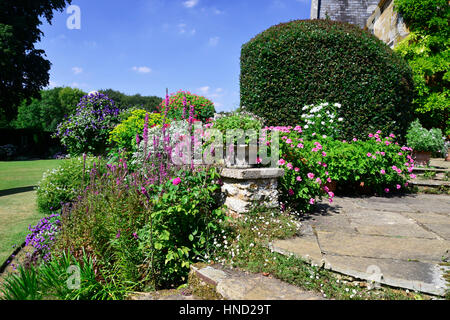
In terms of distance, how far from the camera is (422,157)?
6.54 m

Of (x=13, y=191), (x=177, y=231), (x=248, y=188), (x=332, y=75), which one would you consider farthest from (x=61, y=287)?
(x=13, y=191)

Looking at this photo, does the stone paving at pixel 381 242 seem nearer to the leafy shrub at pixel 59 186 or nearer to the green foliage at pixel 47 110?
the leafy shrub at pixel 59 186

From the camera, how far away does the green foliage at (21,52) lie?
51.4ft

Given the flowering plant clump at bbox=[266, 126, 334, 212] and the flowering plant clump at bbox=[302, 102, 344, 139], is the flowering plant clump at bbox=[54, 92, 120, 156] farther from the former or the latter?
the flowering plant clump at bbox=[266, 126, 334, 212]

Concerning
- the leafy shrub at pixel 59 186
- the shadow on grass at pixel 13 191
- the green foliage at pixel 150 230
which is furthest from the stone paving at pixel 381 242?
the shadow on grass at pixel 13 191

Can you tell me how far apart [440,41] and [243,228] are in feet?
32.8

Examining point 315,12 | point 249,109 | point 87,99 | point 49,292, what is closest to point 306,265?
point 49,292

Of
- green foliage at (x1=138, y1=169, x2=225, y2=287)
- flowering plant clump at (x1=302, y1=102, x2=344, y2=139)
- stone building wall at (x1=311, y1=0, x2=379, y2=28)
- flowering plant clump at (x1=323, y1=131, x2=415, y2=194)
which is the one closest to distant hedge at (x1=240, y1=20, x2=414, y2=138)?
flowering plant clump at (x1=302, y1=102, x2=344, y2=139)

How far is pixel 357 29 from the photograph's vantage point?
5.86m

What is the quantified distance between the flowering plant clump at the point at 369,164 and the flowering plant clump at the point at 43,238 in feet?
13.0

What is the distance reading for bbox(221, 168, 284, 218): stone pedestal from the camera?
3.15 metres

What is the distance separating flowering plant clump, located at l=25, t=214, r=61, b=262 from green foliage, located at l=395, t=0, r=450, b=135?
1009 cm

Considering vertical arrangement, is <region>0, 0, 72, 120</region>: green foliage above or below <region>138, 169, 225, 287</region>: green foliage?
above

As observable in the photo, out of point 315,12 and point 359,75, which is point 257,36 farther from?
point 315,12
